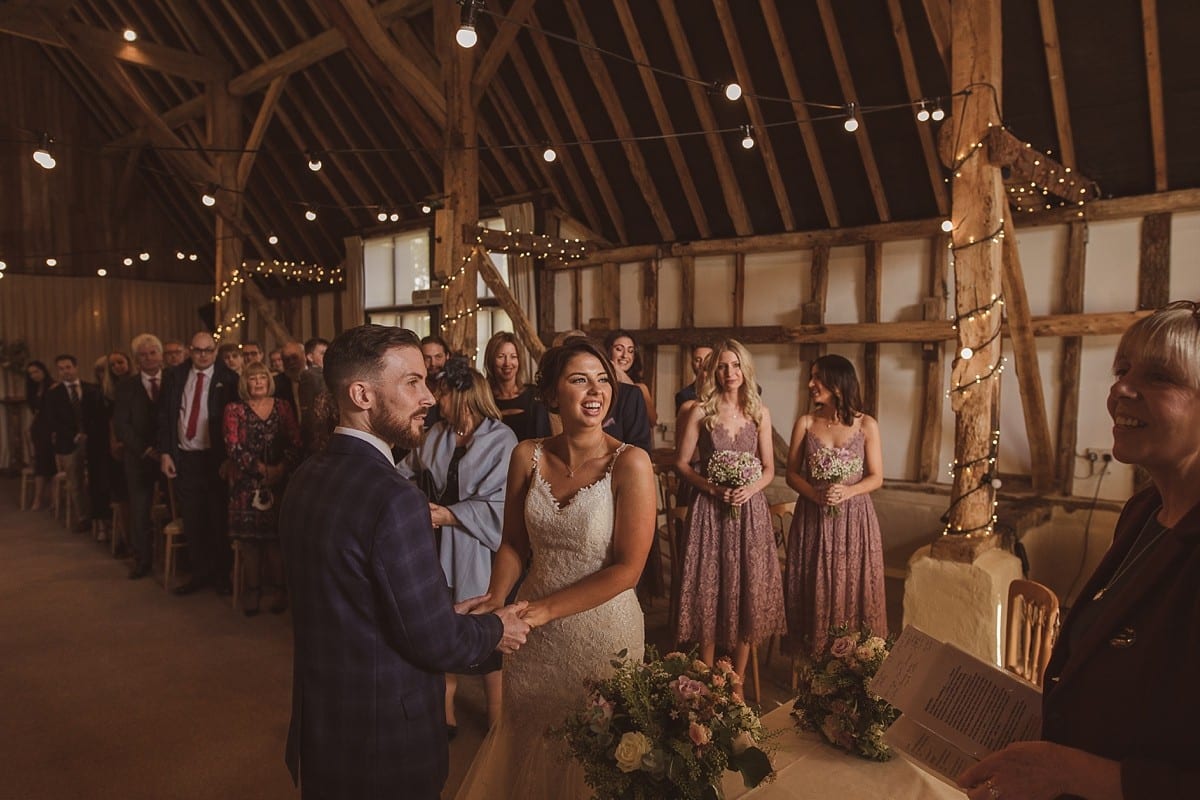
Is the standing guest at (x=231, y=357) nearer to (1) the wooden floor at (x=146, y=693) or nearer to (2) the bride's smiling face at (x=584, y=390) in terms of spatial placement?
(1) the wooden floor at (x=146, y=693)

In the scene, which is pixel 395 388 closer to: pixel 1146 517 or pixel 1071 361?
pixel 1146 517

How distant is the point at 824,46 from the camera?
261 inches

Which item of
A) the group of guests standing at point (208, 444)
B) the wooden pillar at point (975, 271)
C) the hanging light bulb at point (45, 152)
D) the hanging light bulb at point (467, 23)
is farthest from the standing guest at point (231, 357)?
the wooden pillar at point (975, 271)

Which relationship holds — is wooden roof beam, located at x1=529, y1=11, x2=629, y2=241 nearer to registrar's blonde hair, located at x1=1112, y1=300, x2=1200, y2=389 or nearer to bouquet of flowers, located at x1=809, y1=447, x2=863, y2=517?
bouquet of flowers, located at x1=809, y1=447, x2=863, y2=517

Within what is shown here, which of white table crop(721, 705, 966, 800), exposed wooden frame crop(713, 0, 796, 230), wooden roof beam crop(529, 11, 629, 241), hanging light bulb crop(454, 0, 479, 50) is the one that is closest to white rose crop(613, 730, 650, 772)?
white table crop(721, 705, 966, 800)

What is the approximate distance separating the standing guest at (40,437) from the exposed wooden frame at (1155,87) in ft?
34.0

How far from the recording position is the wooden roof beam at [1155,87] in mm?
5250

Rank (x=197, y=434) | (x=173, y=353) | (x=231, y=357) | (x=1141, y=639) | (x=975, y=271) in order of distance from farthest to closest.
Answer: (x=173, y=353)
(x=231, y=357)
(x=197, y=434)
(x=975, y=271)
(x=1141, y=639)

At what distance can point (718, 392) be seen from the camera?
3.93 metres

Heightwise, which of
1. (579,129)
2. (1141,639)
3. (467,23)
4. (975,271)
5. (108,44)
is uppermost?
(108,44)

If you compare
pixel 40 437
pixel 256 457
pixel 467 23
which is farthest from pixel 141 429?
pixel 467 23

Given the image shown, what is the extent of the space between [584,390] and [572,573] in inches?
21.6

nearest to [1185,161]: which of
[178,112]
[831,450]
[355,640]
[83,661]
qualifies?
[831,450]

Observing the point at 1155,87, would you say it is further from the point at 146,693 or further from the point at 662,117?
the point at 146,693
